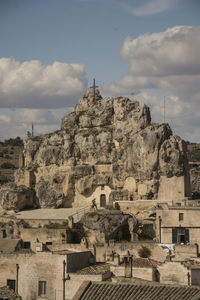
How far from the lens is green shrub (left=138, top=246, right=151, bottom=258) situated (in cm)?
4703

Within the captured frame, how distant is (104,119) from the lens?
74500mm

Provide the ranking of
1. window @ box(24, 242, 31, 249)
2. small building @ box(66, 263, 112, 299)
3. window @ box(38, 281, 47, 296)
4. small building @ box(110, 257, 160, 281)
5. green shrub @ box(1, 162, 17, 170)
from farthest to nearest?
green shrub @ box(1, 162, 17, 170) < window @ box(24, 242, 31, 249) < window @ box(38, 281, 47, 296) < small building @ box(110, 257, 160, 281) < small building @ box(66, 263, 112, 299)

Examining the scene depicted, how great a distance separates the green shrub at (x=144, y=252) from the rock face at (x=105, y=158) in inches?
767

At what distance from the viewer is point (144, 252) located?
47.5 metres

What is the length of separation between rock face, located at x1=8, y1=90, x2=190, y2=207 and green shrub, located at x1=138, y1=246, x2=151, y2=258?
19.5 m

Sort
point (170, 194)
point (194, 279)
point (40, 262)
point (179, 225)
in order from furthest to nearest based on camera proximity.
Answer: point (170, 194), point (179, 225), point (40, 262), point (194, 279)

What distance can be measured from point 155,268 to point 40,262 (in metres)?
7.24

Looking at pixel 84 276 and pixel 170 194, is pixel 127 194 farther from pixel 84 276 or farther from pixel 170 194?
pixel 84 276

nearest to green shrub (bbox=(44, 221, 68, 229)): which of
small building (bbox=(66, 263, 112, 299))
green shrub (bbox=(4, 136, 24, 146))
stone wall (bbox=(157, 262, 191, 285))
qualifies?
small building (bbox=(66, 263, 112, 299))

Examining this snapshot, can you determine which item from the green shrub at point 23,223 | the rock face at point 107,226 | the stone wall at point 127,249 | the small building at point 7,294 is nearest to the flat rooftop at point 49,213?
the green shrub at point 23,223

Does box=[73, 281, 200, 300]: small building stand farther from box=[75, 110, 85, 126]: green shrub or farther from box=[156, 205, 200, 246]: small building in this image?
box=[75, 110, 85, 126]: green shrub

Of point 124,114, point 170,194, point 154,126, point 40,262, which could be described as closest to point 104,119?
point 124,114

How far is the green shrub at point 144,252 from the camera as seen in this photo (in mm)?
47031

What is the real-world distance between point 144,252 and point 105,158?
Answer: 2498cm
